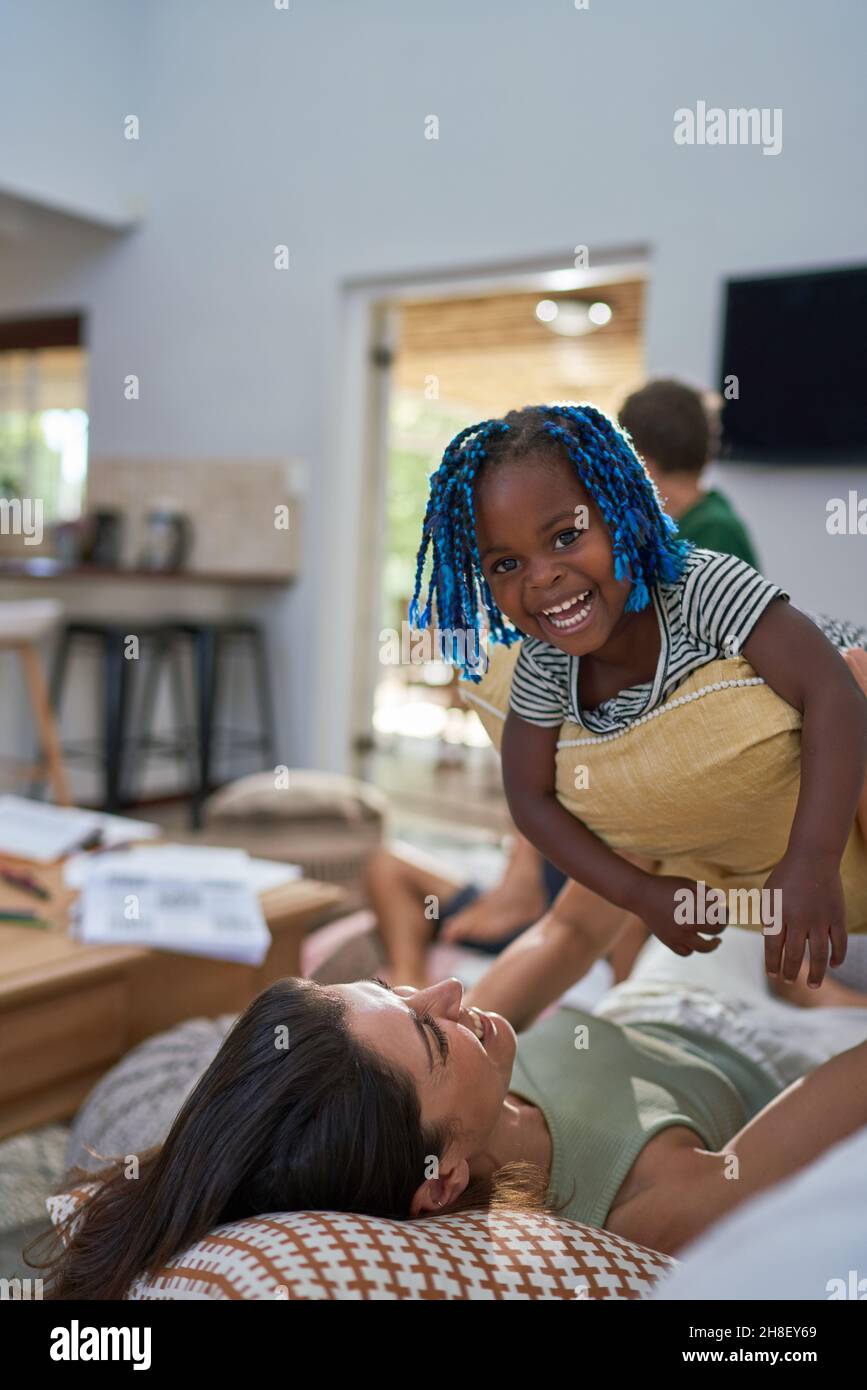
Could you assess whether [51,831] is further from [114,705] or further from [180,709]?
[180,709]

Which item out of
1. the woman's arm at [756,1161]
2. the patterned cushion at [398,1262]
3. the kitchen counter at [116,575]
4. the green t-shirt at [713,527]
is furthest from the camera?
the kitchen counter at [116,575]

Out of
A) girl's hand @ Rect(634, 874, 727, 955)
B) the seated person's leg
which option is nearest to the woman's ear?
girl's hand @ Rect(634, 874, 727, 955)

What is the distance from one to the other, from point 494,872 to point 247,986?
1249 millimetres

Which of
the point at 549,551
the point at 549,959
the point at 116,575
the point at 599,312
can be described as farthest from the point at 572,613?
the point at 599,312

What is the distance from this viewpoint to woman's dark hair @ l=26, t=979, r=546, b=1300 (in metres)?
0.90

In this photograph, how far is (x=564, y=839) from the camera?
43.9 inches

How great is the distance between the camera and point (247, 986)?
216cm

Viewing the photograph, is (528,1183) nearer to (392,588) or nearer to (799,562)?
(799,562)

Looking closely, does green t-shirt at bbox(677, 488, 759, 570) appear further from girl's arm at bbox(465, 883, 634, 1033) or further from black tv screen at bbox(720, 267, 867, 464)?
black tv screen at bbox(720, 267, 867, 464)

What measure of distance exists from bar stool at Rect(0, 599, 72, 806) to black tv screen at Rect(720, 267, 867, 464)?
237 centimetres

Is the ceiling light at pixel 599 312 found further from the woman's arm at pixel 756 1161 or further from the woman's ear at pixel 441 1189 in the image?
the woman's ear at pixel 441 1189

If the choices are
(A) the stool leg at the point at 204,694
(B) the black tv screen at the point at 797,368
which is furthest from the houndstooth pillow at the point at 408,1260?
(A) the stool leg at the point at 204,694

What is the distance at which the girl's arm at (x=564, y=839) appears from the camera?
1.08 m

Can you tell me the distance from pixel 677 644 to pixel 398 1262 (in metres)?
0.54
